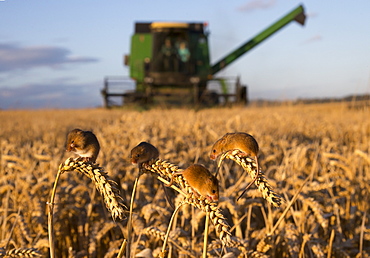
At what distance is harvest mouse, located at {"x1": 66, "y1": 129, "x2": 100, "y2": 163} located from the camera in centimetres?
75

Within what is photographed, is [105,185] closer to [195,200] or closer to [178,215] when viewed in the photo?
[195,200]

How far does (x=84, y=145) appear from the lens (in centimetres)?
75

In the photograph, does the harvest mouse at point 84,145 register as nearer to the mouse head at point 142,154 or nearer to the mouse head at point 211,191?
the mouse head at point 142,154

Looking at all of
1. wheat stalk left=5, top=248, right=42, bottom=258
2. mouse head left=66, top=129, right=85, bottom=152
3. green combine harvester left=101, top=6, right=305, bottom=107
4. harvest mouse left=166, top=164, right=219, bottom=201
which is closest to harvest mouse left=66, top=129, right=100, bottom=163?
mouse head left=66, top=129, right=85, bottom=152

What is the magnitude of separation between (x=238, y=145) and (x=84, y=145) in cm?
27

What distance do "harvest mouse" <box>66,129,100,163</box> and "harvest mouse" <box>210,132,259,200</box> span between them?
8.4 inches

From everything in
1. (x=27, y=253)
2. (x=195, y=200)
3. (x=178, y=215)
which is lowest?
(x=178, y=215)

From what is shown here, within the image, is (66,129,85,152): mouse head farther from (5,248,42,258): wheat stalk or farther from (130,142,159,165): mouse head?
(5,248,42,258): wheat stalk

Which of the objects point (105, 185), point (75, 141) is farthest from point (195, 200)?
point (75, 141)

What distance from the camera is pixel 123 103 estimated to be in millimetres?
14070

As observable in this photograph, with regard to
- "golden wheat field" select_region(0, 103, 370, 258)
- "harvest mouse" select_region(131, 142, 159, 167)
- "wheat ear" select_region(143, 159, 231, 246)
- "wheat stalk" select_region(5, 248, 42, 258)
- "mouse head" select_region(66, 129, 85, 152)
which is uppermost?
"mouse head" select_region(66, 129, 85, 152)

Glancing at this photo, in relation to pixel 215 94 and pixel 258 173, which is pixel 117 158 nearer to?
pixel 258 173

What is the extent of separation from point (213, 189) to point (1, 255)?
675 millimetres

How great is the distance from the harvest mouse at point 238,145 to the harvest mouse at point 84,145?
0.21 metres
